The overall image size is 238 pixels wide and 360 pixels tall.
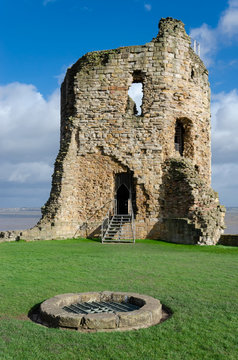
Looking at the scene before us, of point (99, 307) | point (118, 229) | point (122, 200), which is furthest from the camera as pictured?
point (122, 200)

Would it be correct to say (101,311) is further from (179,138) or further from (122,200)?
(122,200)

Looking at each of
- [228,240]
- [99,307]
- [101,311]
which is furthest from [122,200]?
[101,311]

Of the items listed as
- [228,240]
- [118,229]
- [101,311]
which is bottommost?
[101,311]

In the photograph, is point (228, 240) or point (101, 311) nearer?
point (101, 311)

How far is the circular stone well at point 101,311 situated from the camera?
418 centimetres

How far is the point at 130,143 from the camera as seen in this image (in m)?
16.5

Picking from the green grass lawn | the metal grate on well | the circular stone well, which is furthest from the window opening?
the metal grate on well

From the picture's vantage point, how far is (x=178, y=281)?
6.54 metres

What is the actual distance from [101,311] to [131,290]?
1155 mm

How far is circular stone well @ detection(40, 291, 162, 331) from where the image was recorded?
4.18 meters

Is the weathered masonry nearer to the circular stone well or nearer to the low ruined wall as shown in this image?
the low ruined wall

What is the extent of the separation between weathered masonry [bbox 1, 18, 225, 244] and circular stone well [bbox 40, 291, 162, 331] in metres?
10.2

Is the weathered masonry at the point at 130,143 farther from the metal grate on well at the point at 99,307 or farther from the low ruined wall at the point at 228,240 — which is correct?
the metal grate on well at the point at 99,307

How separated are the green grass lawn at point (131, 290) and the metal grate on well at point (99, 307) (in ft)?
1.86
